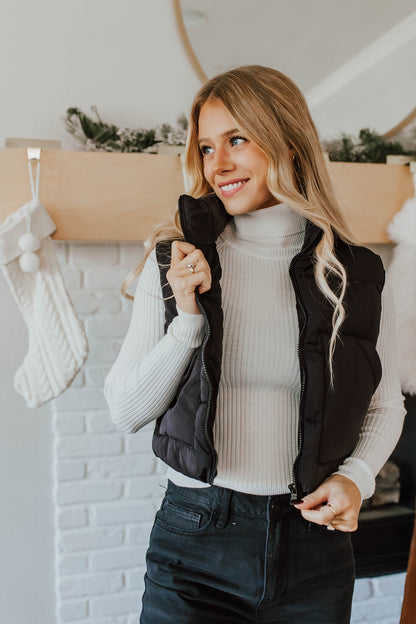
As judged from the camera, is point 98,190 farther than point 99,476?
No

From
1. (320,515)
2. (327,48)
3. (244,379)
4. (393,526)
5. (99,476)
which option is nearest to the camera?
(320,515)

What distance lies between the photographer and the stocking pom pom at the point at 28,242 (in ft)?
4.54

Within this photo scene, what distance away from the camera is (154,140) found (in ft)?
5.16

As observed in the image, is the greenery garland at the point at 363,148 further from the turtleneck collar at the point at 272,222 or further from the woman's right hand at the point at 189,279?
the woman's right hand at the point at 189,279

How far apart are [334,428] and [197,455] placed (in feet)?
0.86

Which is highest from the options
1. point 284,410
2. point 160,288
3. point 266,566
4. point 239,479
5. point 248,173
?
point 248,173

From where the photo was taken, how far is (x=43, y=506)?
5.49 ft

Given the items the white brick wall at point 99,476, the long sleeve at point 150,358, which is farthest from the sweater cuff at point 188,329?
the white brick wall at point 99,476

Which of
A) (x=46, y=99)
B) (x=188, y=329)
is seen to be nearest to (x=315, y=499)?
(x=188, y=329)

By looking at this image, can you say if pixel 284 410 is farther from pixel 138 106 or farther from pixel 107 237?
pixel 138 106

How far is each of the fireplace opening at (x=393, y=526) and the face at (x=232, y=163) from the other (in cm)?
118

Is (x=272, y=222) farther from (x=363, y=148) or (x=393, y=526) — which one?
(x=393, y=526)

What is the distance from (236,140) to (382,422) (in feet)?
2.13

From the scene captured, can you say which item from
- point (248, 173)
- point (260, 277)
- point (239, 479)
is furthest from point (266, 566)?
point (248, 173)
